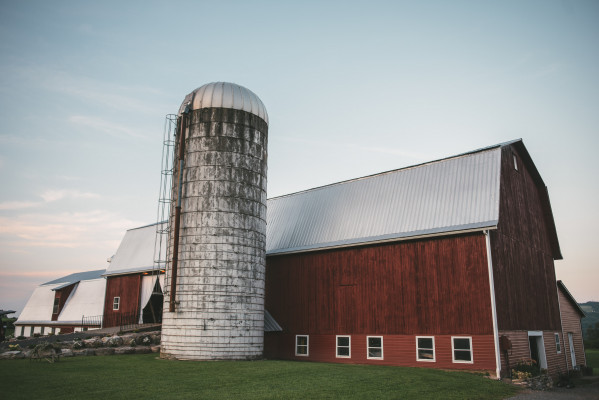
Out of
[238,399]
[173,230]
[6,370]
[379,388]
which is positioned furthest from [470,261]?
[6,370]

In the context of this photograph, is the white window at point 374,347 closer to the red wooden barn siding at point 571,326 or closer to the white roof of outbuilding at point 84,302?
the red wooden barn siding at point 571,326

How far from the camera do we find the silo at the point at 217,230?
20109 millimetres

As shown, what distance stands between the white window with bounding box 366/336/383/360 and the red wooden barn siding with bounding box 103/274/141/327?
1788 cm

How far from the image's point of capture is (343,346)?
73.2ft

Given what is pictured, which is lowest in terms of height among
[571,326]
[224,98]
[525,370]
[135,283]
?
[525,370]

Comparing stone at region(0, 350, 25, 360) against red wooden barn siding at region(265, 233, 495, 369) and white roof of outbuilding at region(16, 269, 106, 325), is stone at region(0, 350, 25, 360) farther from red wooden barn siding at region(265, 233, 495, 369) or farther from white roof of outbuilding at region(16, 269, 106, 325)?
white roof of outbuilding at region(16, 269, 106, 325)

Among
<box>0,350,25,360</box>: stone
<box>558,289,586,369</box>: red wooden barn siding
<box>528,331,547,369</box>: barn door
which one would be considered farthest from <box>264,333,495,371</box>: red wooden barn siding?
<box>0,350,25,360</box>: stone

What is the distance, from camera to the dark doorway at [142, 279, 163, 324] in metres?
32.0

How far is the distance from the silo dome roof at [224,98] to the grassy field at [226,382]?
11730mm

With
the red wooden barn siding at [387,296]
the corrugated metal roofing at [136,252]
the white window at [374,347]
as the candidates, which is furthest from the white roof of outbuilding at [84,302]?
the white window at [374,347]

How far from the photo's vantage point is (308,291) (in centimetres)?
2438

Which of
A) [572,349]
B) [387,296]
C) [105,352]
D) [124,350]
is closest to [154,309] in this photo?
[124,350]

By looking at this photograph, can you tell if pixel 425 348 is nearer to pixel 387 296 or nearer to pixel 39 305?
Answer: pixel 387 296

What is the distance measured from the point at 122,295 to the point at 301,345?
16241 mm
